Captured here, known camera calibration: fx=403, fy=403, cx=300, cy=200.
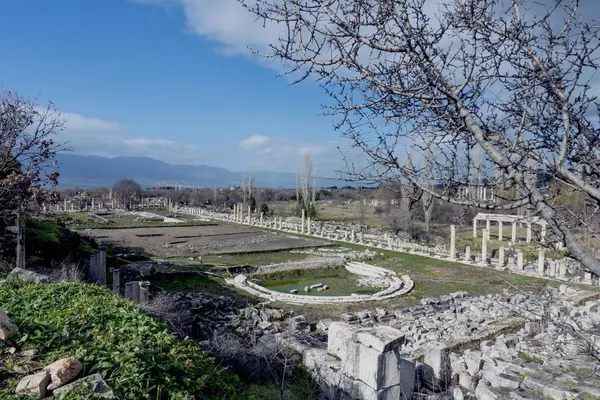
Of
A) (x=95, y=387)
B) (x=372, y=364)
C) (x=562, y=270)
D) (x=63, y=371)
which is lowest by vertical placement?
(x=562, y=270)

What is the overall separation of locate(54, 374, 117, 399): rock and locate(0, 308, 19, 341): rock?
4.76 feet

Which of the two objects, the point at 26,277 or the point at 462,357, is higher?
the point at 26,277

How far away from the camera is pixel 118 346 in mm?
4676

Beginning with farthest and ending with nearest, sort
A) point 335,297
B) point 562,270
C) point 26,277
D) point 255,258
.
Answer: point 255,258 → point 562,270 → point 335,297 → point 26,277

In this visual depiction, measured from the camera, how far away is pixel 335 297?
56.2 feet

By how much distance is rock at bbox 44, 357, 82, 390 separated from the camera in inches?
151

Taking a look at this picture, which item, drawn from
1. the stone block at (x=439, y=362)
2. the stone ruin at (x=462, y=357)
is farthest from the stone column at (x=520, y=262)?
the stone block at (x=439, y=362)

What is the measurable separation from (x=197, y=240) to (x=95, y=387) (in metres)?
32.6

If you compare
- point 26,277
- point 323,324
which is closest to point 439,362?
→ point 323,324

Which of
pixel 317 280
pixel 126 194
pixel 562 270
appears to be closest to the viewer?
pixel 562 270

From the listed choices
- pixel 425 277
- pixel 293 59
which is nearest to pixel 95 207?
pixel 425 277

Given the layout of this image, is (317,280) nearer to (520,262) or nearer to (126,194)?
(520,262)

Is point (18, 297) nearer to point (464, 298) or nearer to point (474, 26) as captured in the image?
point (474, 26)

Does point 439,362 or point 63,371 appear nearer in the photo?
point 63,371
